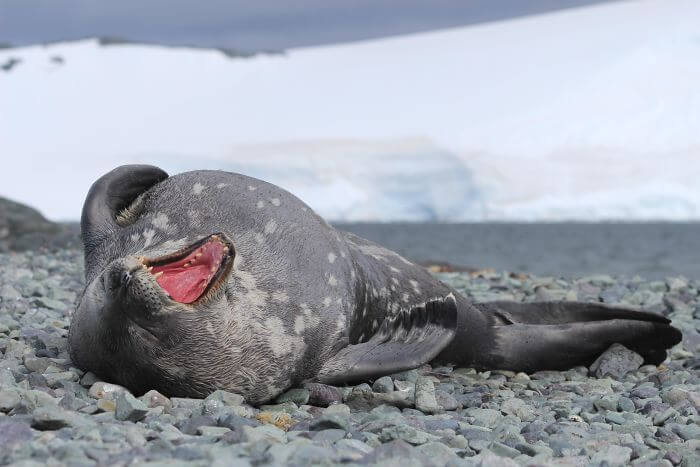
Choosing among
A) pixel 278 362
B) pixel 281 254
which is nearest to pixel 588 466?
pixel 278 362

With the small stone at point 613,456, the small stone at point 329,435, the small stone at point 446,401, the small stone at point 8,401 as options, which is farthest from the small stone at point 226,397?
the small stone at point 613,456

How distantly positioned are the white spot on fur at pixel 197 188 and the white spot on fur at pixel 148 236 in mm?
283

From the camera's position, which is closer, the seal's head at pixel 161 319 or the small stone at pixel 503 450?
the small stone at pixel 503 450

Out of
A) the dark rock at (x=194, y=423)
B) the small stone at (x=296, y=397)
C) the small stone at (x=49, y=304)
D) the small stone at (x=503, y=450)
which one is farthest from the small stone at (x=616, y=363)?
the small stone at (x=49, y=304)

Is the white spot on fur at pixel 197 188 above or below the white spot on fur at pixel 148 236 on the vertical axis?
above

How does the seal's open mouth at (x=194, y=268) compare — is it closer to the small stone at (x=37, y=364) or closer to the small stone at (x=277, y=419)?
the small stone at (x=277, y=419)

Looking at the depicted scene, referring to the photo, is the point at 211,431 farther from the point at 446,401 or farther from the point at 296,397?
the point at 446,401

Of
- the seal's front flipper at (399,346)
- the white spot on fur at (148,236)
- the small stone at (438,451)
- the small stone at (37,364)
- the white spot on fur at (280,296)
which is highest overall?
the white spot on fur at (148,236)

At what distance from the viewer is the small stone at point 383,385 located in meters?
4.18

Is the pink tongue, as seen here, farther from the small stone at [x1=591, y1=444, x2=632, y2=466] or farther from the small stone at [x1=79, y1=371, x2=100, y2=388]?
the small stone at [x1=591, y1=444, x2=632, y2=466]

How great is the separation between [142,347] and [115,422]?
42 cm

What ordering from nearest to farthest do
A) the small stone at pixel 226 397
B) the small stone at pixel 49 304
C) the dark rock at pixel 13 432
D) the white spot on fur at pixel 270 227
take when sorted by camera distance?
the dark rock at pixel 13 432, the small stone at pixel 226 397, the white spot on fur at pixel 270 227, the small stone at pixel 49 304

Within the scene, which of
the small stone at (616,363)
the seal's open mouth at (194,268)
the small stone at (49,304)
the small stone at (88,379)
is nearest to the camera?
the seal's open mouth at (194,268)

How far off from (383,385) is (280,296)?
0.72 meters
